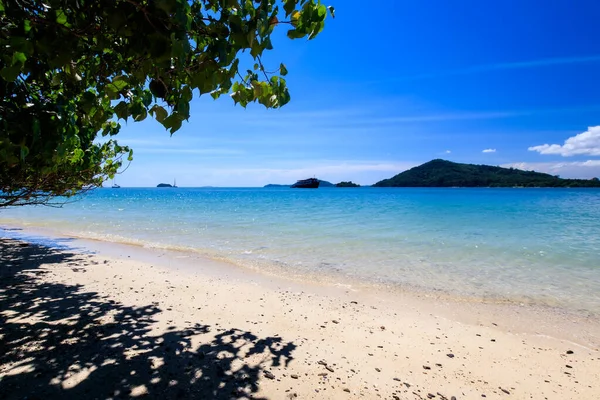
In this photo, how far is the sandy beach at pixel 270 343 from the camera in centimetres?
396

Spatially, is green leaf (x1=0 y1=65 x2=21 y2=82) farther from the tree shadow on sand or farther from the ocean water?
the ocean water

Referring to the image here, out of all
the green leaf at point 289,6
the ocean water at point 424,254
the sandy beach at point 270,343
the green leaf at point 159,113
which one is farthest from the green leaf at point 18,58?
the ocean water at point 424,254

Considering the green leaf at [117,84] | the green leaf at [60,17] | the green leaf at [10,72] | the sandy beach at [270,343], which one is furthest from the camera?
the sandy beach at [270,343]

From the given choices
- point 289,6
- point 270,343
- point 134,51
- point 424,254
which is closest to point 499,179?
point 424,254

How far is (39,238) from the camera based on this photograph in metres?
16.6

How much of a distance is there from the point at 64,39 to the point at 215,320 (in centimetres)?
510

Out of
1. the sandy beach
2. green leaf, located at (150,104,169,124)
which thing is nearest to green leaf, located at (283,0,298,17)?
green leaf, located at (150,104,169,124)

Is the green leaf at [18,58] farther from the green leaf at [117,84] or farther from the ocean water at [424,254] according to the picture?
the ocean water at [424,254]

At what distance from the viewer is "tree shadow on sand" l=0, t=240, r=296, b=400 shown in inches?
146

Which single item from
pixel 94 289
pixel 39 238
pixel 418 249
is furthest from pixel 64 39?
pixel 39 238

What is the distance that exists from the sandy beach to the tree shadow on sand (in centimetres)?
2

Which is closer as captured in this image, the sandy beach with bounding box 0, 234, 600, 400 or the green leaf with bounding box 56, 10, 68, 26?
the green leaf with bounding box 56, 10, 68, 26

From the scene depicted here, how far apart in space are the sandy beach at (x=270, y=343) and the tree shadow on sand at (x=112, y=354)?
20 millimetres

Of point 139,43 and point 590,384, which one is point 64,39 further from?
point 590,384
